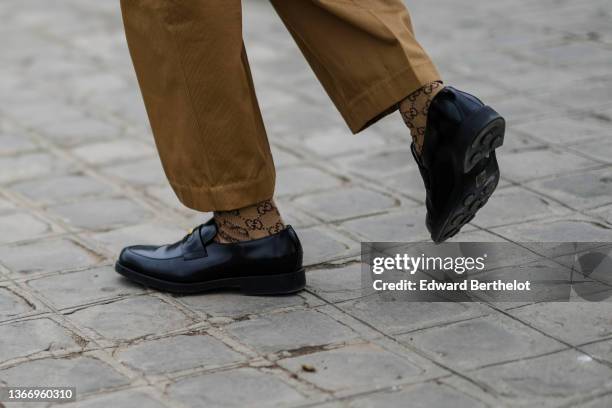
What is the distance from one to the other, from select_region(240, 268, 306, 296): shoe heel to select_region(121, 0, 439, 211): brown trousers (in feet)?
0.66

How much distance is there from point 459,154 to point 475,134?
0.18 ft

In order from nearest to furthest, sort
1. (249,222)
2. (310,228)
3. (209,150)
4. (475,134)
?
(475,134) < (209,150) < (249,222) < (310,228)

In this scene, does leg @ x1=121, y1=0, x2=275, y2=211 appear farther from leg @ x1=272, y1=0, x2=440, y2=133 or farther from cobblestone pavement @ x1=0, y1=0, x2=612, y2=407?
cobblestone pavement @ x1=0, y1=0, x2=612, y2=407

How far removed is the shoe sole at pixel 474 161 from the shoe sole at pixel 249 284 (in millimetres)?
367

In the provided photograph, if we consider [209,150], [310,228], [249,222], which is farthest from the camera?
[310,228]

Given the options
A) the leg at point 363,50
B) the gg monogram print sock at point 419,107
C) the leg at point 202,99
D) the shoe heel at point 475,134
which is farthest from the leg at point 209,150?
the shoe heel at point 475,134

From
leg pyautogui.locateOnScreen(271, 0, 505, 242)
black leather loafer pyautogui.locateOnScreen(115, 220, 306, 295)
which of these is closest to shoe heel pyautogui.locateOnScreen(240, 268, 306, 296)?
black leather loafer pyautogui.locateOnScreen(115, 220, 306, 295)

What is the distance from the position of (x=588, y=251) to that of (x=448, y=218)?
48cm

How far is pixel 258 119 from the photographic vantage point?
261 cm

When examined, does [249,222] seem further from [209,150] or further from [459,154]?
[459,154]

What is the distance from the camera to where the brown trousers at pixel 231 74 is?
8.02ft

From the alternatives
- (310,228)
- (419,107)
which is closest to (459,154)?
(419,107)

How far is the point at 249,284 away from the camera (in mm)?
2688

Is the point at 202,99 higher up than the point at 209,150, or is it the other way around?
the point at 202,99
